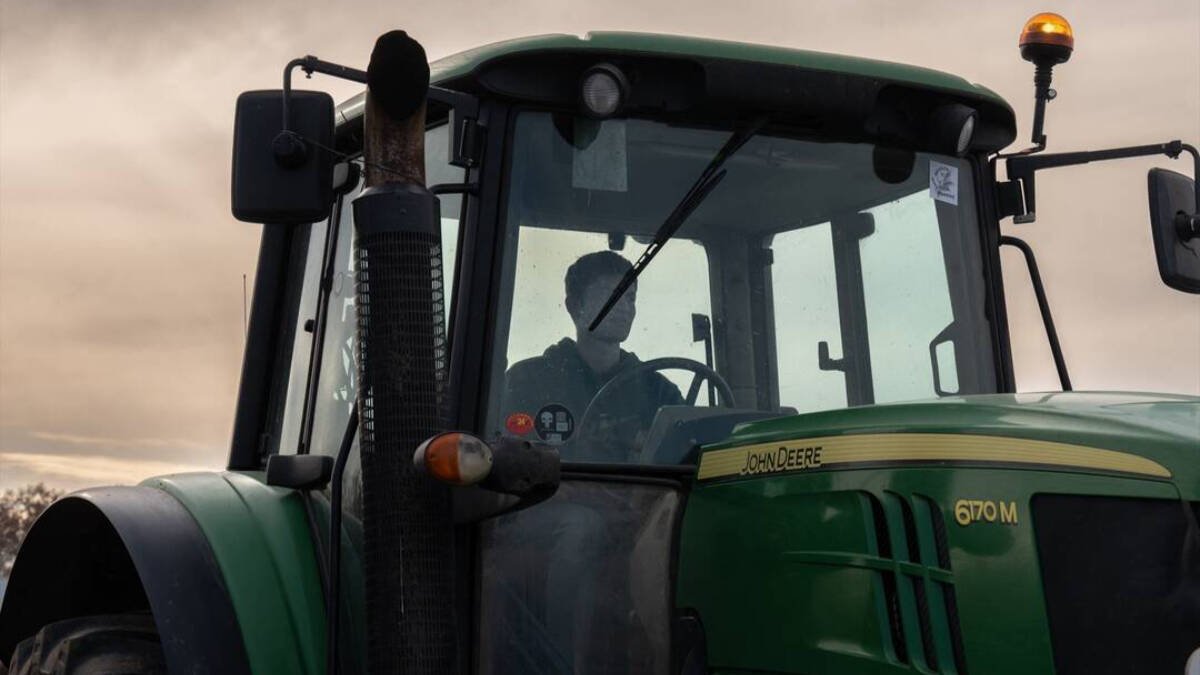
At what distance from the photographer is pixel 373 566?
11.4 feet

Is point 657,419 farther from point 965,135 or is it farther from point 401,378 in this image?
point 965,135

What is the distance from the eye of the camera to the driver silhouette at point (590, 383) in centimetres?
367

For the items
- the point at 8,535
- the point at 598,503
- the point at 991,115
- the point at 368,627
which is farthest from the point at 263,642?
the point at 8,535

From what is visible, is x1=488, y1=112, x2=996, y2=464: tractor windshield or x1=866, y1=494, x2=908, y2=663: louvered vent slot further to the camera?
x1=488, y1=112, x2=996, y2=464: tractor windshield

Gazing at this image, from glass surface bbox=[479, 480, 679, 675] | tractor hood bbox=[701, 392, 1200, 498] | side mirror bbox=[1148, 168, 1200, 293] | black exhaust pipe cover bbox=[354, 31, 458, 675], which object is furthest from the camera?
side mirror bbox=[1148, 168, 1200, 293]

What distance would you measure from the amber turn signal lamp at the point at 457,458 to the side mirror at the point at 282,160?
1.99 ft

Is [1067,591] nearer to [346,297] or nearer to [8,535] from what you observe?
[346,297]

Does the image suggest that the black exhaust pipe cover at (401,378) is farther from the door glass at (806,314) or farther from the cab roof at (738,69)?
the door glass at (806,314)

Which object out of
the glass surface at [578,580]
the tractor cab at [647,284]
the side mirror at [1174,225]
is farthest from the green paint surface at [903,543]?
the side mirror at [1174,225]

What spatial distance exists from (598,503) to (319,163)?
949mm

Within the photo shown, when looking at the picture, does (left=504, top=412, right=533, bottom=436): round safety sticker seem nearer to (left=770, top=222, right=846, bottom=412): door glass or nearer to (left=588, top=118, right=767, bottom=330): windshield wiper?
(left=588, top=118, right=767, bottom=330): windshield wiper

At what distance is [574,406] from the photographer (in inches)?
145

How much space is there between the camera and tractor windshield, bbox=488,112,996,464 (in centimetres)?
370

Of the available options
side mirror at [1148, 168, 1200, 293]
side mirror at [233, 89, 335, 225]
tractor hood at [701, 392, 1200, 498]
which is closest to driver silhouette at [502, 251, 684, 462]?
tractor hood at [701, 392, 1200, 498]
